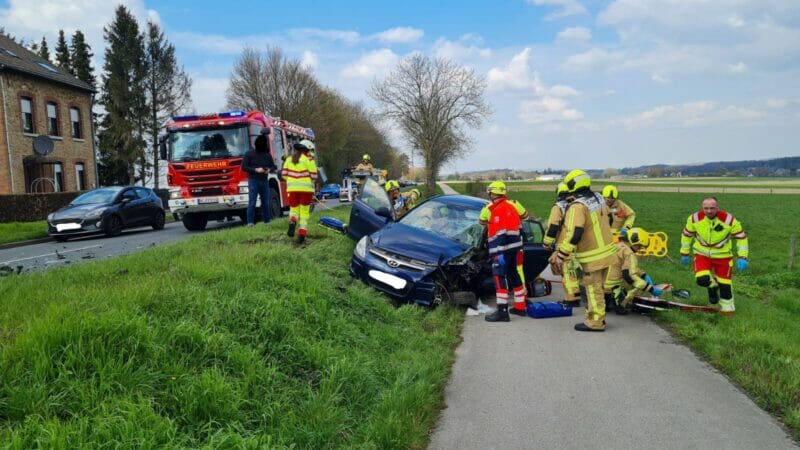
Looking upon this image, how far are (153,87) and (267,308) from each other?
44.4 meters

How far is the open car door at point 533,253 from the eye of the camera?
8273mm

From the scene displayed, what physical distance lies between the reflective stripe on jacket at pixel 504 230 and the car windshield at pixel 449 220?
1.96ft

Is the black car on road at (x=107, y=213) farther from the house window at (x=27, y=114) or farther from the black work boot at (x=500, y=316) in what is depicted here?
the house window at (x=27, y=114)

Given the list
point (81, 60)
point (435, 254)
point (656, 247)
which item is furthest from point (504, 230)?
point (81, 60)

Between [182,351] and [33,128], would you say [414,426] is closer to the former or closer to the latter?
[182,351]

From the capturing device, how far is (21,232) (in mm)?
15031

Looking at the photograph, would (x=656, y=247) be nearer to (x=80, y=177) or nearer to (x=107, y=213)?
(x=107, y=213)

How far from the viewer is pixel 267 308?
4.51 m

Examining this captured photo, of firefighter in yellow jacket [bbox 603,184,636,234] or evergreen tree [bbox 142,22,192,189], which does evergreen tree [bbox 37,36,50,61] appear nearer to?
evergreen tree [bbox 142,22,192,189]

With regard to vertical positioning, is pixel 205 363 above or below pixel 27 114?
below

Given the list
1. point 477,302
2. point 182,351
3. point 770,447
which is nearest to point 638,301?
Answer: point 477,302

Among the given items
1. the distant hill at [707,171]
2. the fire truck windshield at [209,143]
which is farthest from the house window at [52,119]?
the distant hill at [707,171]

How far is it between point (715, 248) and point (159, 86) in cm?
4443

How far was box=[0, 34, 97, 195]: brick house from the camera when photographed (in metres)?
24.5
